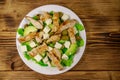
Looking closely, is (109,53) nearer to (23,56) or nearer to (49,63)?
(49,63)

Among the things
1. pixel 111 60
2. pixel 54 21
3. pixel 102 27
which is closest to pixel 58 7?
pixel 54 21

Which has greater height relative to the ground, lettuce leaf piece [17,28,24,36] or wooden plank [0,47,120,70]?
lettuce leaf piece [17,28,24,36]

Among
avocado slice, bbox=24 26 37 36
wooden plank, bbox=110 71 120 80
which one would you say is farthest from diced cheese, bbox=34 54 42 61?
wooden plank, bbox=110 71 120 80

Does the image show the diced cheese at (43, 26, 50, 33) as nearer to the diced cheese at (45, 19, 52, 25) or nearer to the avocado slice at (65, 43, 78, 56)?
the diced cheese at (45, 19, 52, 25)

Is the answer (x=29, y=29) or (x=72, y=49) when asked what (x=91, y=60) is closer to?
(x=72, y=49)

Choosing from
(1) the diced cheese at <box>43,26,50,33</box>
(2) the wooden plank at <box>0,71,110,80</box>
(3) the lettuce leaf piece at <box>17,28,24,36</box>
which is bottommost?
(2) the wooden plank at <box>0,71,110,80</box>

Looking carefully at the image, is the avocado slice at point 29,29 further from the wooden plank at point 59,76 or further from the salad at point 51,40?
the wooden plank at point 59,76

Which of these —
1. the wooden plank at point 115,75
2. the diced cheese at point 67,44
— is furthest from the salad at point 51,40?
the wooden plank at point 115,75
